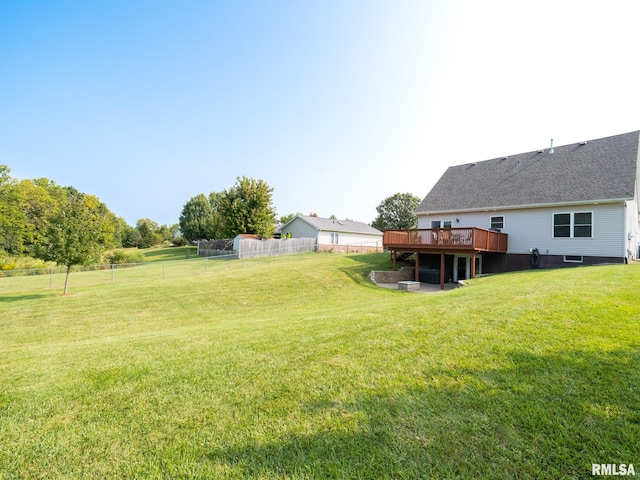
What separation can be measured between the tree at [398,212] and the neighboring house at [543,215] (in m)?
33.6

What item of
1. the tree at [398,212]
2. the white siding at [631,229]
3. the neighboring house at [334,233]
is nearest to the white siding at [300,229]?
the neighboring house at [334,233]

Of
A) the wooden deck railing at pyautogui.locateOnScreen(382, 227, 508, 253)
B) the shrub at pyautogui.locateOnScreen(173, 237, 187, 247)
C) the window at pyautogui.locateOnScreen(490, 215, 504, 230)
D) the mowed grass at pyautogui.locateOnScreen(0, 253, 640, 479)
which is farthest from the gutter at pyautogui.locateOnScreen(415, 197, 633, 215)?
the shrub at pyautogui.locateOnScreen(173, 237, 187, 247)

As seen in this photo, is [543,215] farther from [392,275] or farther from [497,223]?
[392,275]

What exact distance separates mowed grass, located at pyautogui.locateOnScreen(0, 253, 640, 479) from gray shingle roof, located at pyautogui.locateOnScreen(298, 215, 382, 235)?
3027cm

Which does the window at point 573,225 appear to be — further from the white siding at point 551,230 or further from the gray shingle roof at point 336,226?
the gray shingle roof at point 336,226

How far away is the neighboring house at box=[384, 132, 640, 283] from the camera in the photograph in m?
14.1

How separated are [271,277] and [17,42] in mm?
16082

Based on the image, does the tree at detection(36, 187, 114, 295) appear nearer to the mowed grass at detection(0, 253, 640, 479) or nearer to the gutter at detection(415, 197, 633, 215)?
the mowed grass at detection(0, 253, 640, 479)

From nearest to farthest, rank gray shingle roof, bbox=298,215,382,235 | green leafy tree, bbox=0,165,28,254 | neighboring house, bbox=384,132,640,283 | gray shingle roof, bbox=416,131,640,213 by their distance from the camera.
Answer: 1. neighboring house, bbox=384,132,640,283
2. gray shingle roof, bbox=416,131,640,213
3. gray shingle roof, bbox=298,215,382,235
4. green leafy tree, bbox=0,165,28,254

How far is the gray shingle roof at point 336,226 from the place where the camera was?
1423 inches

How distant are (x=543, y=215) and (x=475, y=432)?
57.9 ft

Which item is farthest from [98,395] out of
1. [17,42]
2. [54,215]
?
[17,42]

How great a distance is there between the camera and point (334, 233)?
122 ft

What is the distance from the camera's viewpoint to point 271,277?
54.0 feet
